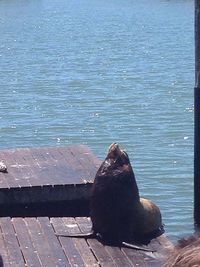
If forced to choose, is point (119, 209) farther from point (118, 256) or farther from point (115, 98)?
point (115, 98)

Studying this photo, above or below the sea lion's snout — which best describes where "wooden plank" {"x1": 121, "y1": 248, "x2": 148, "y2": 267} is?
below

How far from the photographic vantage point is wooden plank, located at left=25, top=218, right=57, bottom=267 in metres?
6.18

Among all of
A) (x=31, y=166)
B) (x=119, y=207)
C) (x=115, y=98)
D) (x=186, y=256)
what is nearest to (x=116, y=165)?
(x=119, y=207)

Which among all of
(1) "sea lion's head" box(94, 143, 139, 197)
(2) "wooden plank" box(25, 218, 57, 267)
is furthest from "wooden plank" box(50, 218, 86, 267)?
(1) "sea lion's head" box(94, 143, 139, 197)

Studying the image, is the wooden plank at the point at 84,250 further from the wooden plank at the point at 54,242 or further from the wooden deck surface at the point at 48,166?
the wooden deck surface at the point at 48,166

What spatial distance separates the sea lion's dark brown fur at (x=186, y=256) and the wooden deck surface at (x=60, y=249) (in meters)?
3.75

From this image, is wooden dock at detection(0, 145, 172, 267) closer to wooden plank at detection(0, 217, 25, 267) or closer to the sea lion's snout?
wooden plank at detection(0, 217, 25, 267)

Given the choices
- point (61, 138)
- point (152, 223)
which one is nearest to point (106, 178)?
point (152, 223)

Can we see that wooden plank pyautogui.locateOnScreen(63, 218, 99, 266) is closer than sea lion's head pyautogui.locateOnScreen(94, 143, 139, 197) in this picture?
Yes

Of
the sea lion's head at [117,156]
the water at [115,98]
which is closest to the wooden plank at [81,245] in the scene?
the sea lion's head at [117,156]

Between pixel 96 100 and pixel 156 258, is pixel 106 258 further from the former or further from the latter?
pixel 96 100

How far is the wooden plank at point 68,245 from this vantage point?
20.2 feet

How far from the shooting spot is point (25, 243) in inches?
259

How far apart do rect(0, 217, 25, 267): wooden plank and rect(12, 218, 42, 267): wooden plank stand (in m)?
0.03
